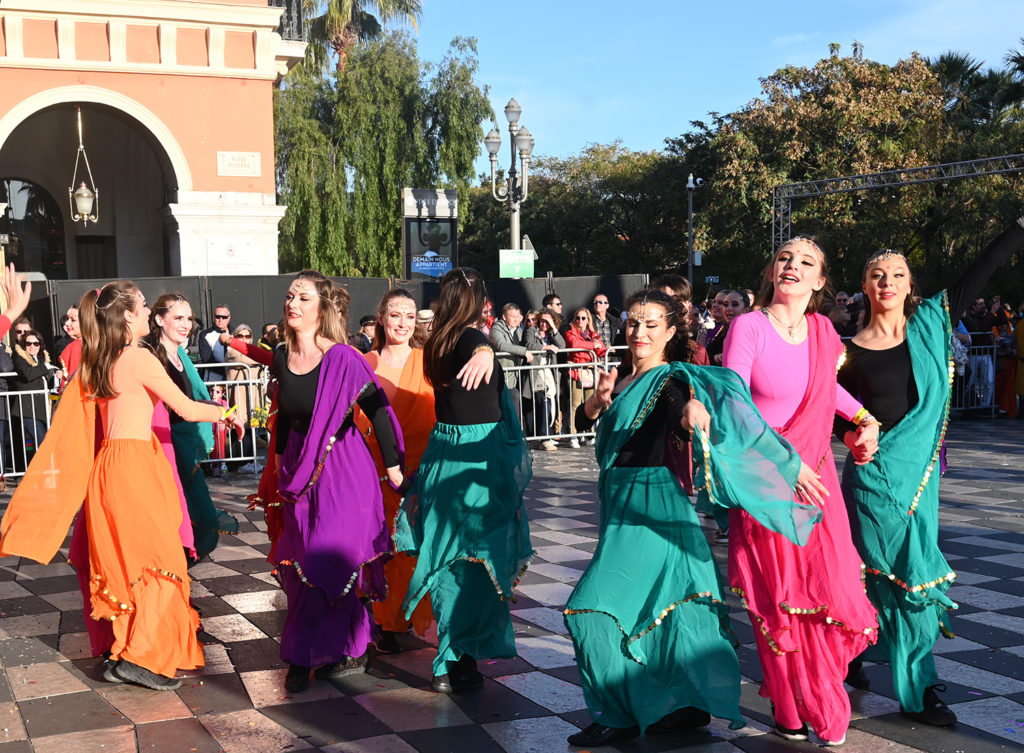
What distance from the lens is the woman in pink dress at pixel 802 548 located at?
3709 mm

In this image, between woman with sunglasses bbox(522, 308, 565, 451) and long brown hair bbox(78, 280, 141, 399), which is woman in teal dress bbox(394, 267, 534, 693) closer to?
long brown hair bbox(78, 280, 141, 399)

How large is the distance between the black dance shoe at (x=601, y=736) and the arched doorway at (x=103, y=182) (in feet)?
65.5

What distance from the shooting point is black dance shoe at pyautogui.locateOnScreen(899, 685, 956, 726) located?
3904 millimetres

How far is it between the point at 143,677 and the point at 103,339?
5.04ft

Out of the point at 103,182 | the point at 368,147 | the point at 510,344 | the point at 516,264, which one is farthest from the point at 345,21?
the point at 510,344

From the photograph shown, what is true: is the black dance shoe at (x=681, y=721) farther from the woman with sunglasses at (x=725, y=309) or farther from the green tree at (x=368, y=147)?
the green tree at (x=368, y=147)

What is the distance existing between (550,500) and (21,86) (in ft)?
43.7

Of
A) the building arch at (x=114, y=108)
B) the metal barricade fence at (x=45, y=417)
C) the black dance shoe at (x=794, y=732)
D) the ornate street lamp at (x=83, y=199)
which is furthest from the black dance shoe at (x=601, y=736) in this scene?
the ornate street lamp at (x=83, y=199)

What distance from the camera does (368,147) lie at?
29.0 meters

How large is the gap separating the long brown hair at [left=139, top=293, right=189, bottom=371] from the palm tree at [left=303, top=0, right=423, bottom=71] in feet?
88.3

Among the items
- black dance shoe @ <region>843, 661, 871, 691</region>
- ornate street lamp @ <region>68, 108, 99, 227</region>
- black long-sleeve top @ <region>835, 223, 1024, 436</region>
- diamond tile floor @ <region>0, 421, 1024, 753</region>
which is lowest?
diamond tile floor @ <region>0, 421, 1024, 753</region>

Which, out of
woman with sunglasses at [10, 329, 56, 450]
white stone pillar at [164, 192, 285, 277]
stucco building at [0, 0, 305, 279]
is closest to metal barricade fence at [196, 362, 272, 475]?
woman with sunglasses at [10, 329, 56, 450]

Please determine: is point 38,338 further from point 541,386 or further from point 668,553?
→ point 668,553

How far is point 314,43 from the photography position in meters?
32.0
